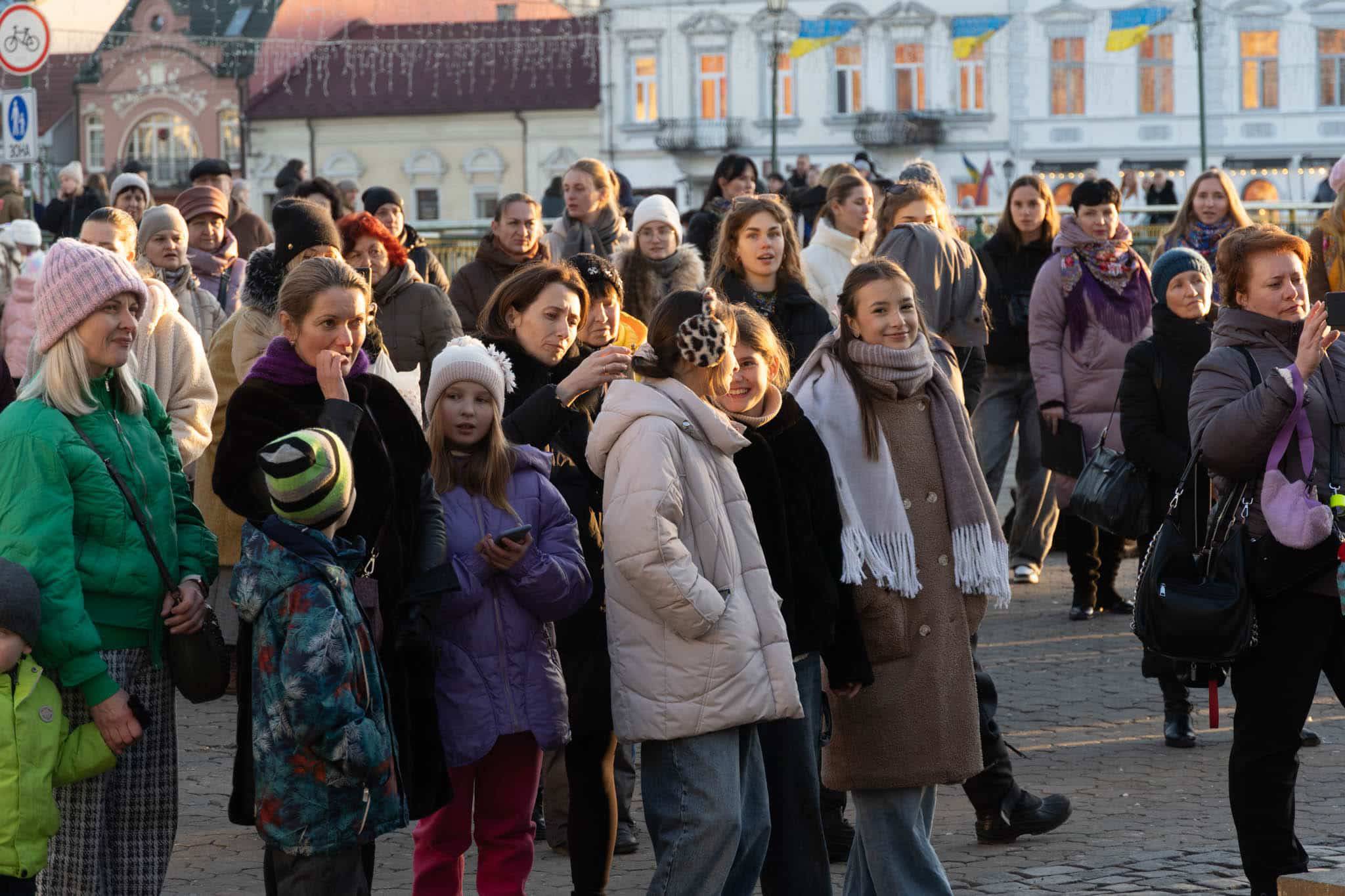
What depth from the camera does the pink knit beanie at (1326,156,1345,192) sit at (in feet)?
28.9

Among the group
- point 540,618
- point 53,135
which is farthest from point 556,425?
point 53,135

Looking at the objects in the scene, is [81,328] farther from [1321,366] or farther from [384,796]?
[1321,366]

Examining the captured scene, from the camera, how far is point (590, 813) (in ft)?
18.9

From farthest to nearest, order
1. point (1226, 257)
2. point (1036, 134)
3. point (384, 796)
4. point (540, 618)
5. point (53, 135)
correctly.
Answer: point (53, 135) → point (1036, 134) → point (1226, 257) → point (540, 618) → point (384, 796)

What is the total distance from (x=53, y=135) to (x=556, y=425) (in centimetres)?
6582

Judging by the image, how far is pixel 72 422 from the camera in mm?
4941

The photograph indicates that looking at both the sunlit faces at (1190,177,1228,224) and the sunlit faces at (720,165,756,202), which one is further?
the sunlit faces at (720,165,756,202)

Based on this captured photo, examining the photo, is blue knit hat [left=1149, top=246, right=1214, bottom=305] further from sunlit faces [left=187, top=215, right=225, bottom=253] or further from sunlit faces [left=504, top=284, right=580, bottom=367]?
sunlit faces [left=187, top=215, right=225, bottom=253]

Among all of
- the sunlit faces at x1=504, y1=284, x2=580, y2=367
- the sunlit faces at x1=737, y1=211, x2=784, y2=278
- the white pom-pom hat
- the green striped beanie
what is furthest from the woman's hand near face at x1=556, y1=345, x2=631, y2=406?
the sunlit faces at x1=737, y1=211, x2=784, y2=278


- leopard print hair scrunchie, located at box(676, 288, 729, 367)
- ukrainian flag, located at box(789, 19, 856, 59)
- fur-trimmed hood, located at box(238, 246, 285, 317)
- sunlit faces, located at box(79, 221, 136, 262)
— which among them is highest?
ukrainian flag, located at box(789, 19, 856, 59)

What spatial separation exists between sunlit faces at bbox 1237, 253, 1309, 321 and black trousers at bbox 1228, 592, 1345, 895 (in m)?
0.81

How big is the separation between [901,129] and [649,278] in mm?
50290

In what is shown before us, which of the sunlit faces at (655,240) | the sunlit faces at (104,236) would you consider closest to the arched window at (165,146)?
the sunlit faces at (655,240)

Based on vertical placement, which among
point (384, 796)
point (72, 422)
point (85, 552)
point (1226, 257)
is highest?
point (1226, 257)
